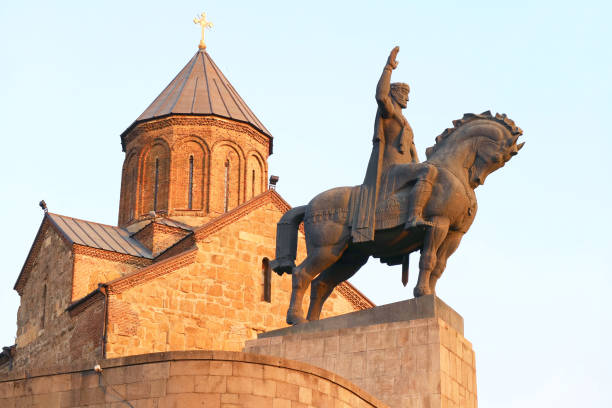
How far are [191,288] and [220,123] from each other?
7.60m

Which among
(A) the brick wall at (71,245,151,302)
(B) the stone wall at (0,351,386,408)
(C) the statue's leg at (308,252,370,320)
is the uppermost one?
(A) the brick wall at (71,245,151,302)

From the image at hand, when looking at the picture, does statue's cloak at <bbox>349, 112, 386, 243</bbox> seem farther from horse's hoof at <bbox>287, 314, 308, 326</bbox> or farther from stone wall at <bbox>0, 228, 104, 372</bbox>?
stone wall at <bbox>0, 228, 104, 372</bbox>

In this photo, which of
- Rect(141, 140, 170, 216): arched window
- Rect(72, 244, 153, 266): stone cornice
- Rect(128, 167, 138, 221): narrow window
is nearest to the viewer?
Rect(72, 244, 153, 266): stone cornice

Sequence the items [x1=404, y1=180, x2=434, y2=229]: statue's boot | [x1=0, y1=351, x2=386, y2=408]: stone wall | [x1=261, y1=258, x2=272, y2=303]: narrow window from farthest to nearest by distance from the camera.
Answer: [x1=261, y1=258, x2=272, y2=303]: narrow window, [x1=404, y1=180, x2=434, y2=229]: statue's boot, [x1=0, y1=351, x2=386, y2=408]: stone wall

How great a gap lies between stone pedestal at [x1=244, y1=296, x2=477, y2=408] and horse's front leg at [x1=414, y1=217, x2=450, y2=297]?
0.89 feet

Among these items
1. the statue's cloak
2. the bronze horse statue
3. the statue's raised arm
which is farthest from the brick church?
the statue's raised arm

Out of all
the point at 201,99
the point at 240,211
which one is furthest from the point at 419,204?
the point at 201,99

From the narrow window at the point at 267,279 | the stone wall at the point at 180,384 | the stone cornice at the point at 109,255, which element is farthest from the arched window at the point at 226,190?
the stone wall at the point at 180,384

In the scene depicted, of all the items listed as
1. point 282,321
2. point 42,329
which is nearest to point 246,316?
point 282,321

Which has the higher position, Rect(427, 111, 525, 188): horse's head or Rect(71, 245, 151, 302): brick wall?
Rect(71, 245, 151, 302): brick wall

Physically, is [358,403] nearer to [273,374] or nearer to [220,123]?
[273,374]

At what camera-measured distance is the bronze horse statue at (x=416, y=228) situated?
15336 millimetres

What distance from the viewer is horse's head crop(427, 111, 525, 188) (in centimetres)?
1570

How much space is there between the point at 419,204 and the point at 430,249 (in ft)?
2.02
